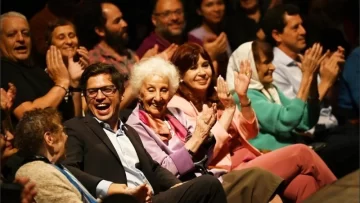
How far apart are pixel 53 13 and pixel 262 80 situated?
121 centimetres

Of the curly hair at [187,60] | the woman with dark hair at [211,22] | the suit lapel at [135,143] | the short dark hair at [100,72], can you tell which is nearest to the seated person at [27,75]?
the short dark hair at [100,72]

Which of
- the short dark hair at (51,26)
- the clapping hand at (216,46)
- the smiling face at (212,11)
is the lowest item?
the clapping hand at (216,46)

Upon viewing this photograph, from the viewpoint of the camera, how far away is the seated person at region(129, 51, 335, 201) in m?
5.41

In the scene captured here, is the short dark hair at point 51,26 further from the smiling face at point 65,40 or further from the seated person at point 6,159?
the seated person at point 6,159

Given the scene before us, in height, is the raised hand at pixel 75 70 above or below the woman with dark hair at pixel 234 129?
above

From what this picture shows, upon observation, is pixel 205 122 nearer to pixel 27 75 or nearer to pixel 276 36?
pixel 27 75

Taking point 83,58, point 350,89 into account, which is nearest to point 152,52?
point 83,58

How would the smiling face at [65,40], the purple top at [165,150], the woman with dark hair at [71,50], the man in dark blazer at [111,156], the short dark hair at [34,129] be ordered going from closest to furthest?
the short dark hair at [34,129]
the man in dark blazer at [111,156]
the purple top at [165,150]
the woman with dark hair at [71,50]
the smiling face at [65,40]

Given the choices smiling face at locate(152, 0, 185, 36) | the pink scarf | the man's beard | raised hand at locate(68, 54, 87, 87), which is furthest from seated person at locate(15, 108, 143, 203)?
smiling face at locate(152, 0, 185, 36)

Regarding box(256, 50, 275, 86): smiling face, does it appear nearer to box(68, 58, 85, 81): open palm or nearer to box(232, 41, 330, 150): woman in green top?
box(232, 41, 330, 150): woman in green top

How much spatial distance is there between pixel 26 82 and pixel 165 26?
4.12 ft

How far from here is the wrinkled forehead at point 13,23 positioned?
5.64m

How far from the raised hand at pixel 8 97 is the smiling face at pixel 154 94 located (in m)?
0.64

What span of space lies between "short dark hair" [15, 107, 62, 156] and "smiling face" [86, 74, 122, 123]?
0.42 meters
